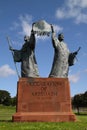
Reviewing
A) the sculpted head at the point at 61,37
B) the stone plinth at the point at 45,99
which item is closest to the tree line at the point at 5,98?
the sculpted head at the point at 61,37

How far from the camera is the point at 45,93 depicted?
75.6 feet

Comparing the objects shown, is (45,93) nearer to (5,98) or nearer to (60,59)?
(60,59)

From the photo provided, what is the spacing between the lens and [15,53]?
A: 2502 centimetres

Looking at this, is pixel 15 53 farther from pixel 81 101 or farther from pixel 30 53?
pixel 81 101

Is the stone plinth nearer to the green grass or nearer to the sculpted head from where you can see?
the green grass

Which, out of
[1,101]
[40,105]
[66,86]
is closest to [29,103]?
[40,105]

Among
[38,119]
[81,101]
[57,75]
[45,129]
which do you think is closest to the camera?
[45,129]

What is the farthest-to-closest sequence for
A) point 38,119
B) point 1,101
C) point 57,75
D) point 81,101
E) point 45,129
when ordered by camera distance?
point 1,101, point 81,101, point 57,75, point 38,119, point 45,129

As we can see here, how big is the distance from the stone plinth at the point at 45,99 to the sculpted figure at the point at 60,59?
2.58ft

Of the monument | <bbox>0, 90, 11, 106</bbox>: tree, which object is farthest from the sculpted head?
<bbox>0, 90, 11, 106</bbox>: tree

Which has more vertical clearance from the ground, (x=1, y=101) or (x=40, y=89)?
(x=1, y=101)

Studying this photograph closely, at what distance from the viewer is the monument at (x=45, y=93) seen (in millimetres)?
22531

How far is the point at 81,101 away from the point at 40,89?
55702 mm

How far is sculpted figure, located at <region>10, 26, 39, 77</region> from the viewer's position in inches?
952
